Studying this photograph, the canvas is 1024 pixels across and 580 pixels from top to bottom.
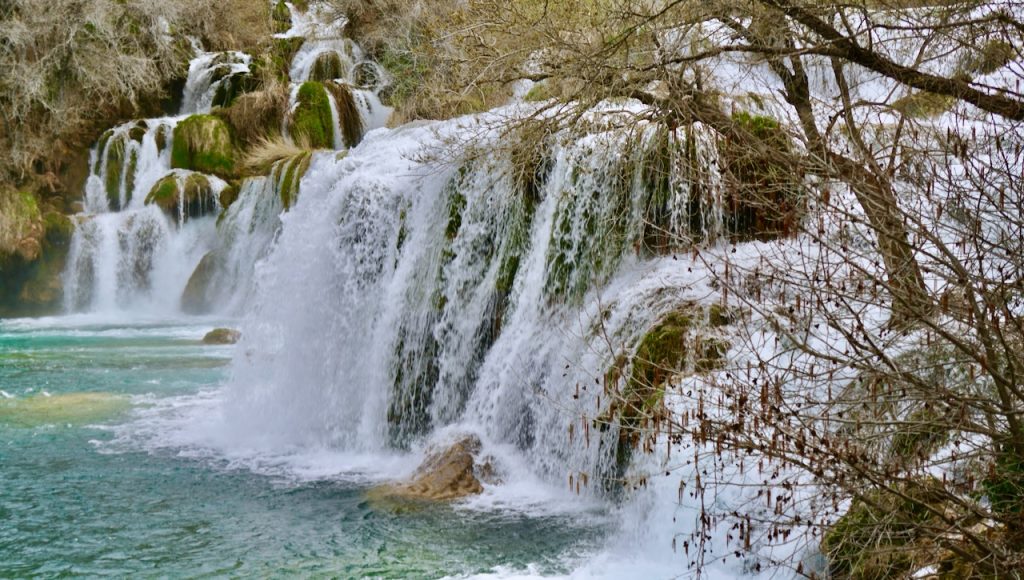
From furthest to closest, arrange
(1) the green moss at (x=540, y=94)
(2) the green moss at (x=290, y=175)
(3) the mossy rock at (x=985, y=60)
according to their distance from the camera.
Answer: (2) the green moss at (x=290, y=175)
(1) the green moss at (x=540, y=94)
(3) the mossy rock at (x=985, y=60)

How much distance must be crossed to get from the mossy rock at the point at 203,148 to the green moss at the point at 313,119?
1424 millimetres

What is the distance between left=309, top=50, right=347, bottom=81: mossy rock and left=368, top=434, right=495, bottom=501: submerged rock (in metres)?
15.4

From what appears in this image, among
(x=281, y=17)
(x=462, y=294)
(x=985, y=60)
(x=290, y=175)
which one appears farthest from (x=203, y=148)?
(x=985, y=60)

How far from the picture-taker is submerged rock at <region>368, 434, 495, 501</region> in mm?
6859

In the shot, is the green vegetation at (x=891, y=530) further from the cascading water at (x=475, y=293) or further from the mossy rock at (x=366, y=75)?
the mossy rock at (x=366, y=75)

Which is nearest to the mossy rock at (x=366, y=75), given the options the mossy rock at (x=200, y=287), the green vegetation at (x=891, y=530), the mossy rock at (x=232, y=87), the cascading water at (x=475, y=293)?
the mossy rock at (x=232, y=87)

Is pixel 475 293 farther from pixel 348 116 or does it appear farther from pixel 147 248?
pixel 147 248

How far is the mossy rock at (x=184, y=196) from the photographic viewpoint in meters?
18.2

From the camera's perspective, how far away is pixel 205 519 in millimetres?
6500

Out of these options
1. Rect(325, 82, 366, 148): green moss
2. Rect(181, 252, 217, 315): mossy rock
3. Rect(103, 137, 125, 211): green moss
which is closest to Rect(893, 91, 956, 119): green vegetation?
Rect(181, 252, 217, 315): mossy rock

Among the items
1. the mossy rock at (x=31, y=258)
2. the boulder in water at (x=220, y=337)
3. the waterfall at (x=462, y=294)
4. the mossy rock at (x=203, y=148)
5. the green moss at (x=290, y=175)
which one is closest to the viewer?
the waterfall at (x=462, y=294)

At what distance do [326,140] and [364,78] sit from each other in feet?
8.77

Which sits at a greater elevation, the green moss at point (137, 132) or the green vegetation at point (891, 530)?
the green moss at point (137, 132)

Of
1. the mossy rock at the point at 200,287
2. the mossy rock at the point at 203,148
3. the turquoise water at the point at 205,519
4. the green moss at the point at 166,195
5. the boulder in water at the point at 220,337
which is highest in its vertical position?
the mossy rock at the point at 203,148
